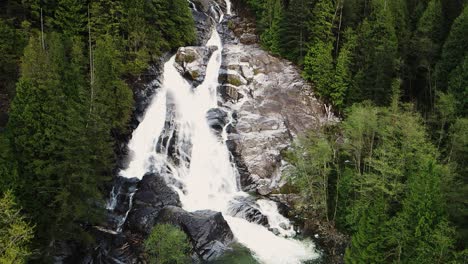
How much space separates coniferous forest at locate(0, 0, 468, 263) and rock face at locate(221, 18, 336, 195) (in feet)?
6.72

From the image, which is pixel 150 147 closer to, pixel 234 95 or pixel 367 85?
pixel 234 95

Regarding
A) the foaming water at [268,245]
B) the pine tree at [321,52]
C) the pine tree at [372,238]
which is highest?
the pine tree at [321,52]

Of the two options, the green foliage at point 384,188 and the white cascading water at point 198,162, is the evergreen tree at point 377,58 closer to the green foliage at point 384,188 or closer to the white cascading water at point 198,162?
the green foliage at point 384,188

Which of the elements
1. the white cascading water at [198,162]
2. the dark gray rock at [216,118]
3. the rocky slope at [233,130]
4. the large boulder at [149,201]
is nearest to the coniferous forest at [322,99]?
the rocky slope at [233,130]

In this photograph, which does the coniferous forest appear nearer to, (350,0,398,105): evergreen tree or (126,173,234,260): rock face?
(350,0,398,105): evergreen tree

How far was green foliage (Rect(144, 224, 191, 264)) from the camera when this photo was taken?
2870 centimetres

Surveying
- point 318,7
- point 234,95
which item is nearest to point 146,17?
point 234,95

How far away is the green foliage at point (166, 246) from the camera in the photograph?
1130 inches

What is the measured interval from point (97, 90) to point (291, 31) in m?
33.0

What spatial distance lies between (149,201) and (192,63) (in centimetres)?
2466

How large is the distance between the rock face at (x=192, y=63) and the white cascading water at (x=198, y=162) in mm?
877

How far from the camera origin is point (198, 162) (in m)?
45.6

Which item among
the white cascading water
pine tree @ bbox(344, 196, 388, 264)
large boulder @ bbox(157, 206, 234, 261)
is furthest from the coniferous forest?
large boulder @ bbox(157, 206, 234, 261)

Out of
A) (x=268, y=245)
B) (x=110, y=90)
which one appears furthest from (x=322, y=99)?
(x=110, y=90)
